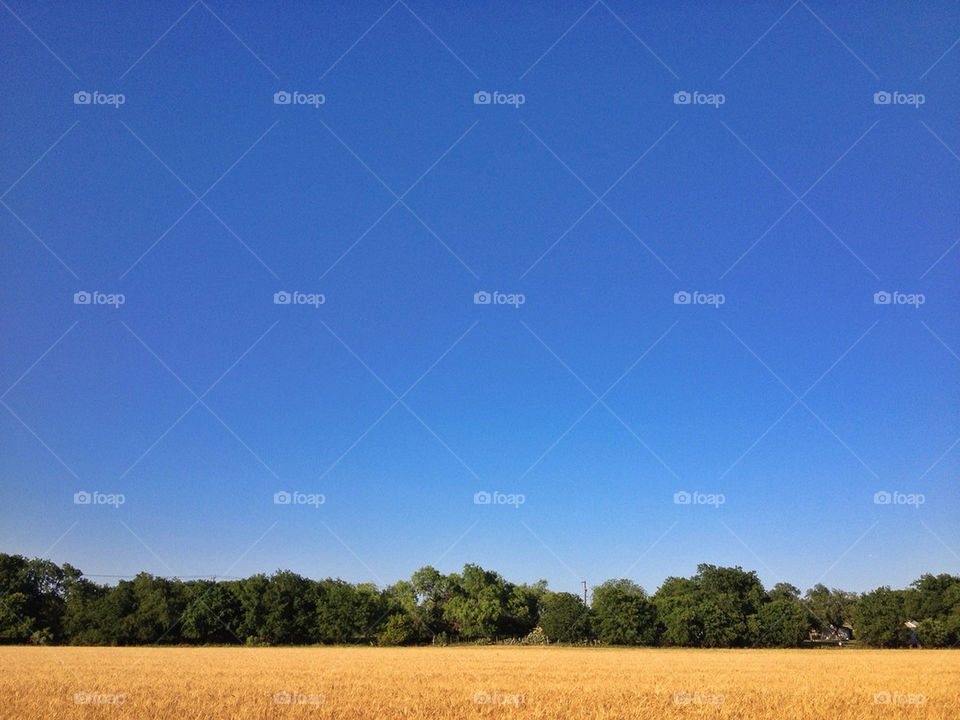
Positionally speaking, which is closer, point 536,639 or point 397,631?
point 397,631

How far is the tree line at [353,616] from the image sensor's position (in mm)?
72250

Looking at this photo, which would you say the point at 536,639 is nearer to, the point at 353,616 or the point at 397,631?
the point at 397,631

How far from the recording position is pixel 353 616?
7700cm

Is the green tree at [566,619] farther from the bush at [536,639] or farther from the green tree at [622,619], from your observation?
the green tree at [622,619]

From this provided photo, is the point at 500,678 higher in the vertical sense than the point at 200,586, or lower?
lower

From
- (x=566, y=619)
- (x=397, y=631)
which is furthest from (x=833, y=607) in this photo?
(x=397, y=631)

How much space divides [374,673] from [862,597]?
72127 millimetres

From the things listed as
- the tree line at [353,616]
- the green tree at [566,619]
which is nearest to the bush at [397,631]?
the tree line at [353,616]

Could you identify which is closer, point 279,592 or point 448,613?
point 279,592

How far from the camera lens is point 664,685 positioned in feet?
94.9

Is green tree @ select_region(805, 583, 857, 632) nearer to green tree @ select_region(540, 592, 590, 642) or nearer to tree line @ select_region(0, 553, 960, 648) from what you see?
tree line @ select_region(0, 553, 960, 648)

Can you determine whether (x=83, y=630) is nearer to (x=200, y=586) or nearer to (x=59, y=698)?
(x=200, y=586)

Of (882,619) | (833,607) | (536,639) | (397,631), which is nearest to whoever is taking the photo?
(397,631)

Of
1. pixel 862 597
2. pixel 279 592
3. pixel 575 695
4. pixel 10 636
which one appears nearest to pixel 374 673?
pixel 575 695
